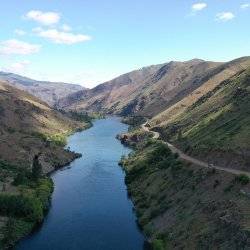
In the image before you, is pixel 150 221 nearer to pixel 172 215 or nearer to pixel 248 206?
pixel 172 215

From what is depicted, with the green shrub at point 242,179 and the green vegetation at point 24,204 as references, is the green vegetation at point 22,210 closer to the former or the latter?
the green vegetation at point 24,204

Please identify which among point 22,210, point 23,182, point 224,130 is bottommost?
point 22,210

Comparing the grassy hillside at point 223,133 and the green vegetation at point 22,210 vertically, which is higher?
the grassy hillside at point 223,133

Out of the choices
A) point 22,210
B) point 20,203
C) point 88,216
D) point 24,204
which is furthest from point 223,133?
point 22,210

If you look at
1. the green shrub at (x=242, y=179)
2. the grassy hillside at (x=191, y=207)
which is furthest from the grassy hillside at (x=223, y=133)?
the green shrub at (x=242, y=179)

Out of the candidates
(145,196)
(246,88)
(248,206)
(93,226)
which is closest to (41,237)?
(93,226)

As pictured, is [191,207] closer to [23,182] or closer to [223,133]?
[223,133]
